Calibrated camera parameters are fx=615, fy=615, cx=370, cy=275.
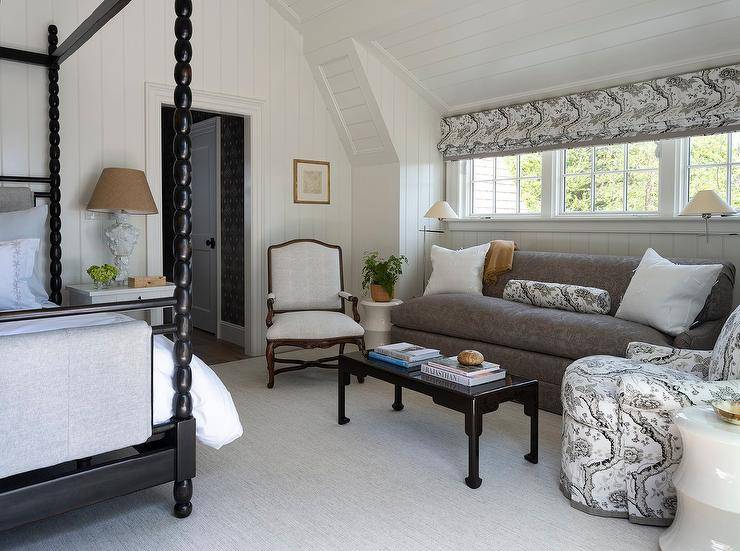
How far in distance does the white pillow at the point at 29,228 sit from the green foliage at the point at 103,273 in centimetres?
43

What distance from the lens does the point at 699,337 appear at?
343cm

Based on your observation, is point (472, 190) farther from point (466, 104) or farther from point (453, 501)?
point (453, 501)

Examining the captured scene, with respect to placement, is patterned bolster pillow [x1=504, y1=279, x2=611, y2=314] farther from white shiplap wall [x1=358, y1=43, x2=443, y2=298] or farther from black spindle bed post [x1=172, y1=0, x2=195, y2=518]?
black spindle bed post [x1=172, y1=0, x2=195, y2=518]

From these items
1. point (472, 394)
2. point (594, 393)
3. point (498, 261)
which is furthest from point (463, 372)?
point (498, 261)

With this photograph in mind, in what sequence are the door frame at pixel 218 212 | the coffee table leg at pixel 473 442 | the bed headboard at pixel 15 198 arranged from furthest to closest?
1. the door frame at pixel 218 212
2. the bed headboard at pixel 15 198
3. the coffee table leg at pixel 473 442

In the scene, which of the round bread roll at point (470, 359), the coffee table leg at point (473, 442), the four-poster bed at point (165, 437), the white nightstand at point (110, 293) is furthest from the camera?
the white nightstand at point (110, 293)

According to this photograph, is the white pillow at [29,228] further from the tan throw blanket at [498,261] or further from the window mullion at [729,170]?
the window mullion at [729,170]

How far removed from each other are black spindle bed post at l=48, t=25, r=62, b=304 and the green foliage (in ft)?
0.82

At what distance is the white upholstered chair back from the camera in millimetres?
4918

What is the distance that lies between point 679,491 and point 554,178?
3.43 meters

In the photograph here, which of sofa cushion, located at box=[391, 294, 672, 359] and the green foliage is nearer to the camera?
sofa cushion, located at box=[391, 294, 672, 359]

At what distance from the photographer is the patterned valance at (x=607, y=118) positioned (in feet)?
13.0

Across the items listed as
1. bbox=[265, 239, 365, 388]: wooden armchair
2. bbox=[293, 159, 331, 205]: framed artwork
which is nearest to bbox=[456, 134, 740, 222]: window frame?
bbox=[293, 159, 331, 205]: framed artwork

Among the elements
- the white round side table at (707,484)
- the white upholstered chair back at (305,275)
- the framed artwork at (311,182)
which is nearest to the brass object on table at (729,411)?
the white round side table at (707,484)
